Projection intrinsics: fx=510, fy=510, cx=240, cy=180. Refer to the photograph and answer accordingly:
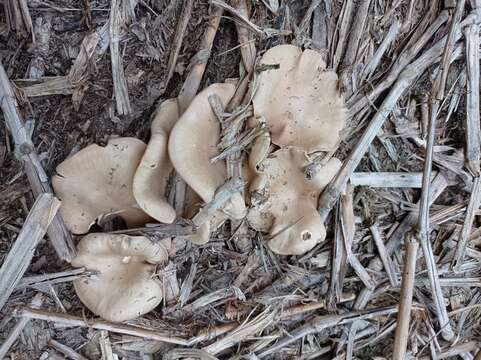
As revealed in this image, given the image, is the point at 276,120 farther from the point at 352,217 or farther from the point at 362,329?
the point at 362,329

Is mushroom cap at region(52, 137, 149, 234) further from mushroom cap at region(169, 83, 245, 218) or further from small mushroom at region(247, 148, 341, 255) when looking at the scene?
small mushroom at region(247, 148, 341, 255)

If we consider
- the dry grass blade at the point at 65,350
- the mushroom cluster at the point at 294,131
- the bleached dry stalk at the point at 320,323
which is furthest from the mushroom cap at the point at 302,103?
the dry grass blade at the point at 65,350

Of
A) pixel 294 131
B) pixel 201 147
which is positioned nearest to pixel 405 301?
pixel 294 131

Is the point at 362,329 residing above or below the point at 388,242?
below

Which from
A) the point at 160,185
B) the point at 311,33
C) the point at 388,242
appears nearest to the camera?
the point at 160,185

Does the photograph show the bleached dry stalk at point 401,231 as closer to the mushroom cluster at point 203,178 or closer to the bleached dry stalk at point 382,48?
the mushroom cluster at point 203,178

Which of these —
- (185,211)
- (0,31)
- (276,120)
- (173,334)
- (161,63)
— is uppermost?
(0,31)

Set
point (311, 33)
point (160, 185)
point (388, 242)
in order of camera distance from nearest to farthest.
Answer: point (160, 185)
point (311, 33)
point (388, 242)

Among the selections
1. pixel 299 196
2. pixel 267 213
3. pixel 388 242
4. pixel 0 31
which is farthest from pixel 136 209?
pixel 388 242
